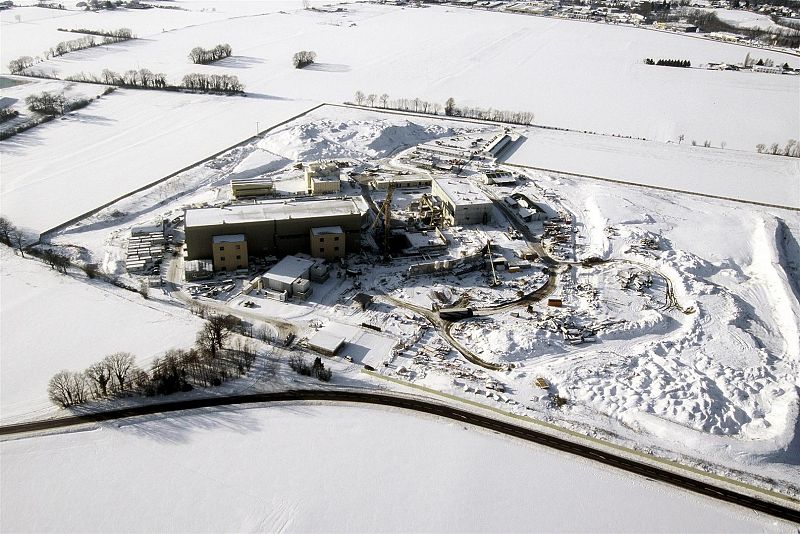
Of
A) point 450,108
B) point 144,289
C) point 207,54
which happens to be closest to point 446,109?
point 450,108

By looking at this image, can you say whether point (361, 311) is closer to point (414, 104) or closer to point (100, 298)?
point (100, 298)

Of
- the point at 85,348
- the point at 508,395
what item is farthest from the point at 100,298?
the point at 508,395

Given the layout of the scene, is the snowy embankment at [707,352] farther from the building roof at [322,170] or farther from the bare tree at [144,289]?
the bare tree at [144,289]

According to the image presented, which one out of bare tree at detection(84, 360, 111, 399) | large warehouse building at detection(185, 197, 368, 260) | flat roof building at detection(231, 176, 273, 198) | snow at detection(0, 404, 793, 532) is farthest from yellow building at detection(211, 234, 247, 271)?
snow at detection(0, 404, 793, 532)

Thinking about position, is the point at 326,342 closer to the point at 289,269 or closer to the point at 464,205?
the point at 289,269

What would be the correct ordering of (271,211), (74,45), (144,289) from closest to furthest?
(144,289)
(271,211)
(74,45)

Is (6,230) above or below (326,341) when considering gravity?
above
